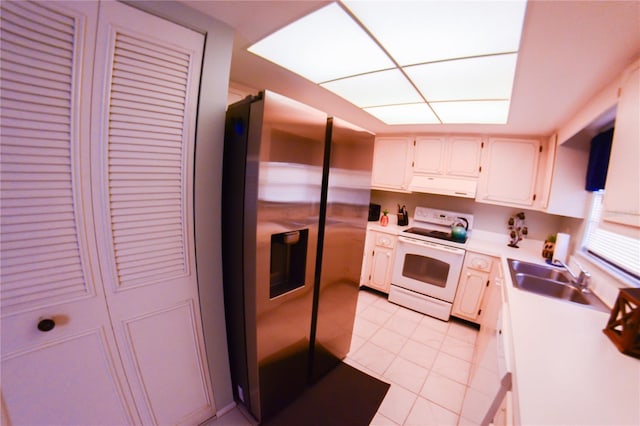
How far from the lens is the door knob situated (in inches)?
31.1

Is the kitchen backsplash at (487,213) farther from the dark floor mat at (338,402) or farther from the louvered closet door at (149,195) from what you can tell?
the louvered closet door at (149,195)

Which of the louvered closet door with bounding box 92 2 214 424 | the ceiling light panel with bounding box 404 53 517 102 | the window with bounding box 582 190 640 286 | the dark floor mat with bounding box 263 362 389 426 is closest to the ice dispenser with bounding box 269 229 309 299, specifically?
the louvered closet door with bounding box 92 2 214 424

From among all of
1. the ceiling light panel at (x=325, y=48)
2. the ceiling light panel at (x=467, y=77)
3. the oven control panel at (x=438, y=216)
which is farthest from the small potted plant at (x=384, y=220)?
the ceiling light panel at (x=325, y=48)

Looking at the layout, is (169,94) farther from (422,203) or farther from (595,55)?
(422,203)

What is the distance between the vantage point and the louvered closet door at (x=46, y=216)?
714 mm

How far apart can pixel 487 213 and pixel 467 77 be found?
2.14m

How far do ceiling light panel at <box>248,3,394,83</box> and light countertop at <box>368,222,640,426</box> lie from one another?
5.02ft

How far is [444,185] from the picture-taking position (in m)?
2.74

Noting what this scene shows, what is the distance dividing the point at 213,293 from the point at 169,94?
1027 millimetres

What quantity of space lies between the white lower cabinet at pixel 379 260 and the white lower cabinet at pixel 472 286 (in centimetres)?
79

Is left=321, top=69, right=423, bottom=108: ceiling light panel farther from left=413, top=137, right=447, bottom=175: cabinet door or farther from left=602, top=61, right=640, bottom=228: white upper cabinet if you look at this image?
left=413, top=137, right=447, bottom=175: cabinet door

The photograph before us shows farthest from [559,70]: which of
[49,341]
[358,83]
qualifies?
[49,341]

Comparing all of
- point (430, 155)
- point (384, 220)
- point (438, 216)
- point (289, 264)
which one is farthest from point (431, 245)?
point (289, 264)

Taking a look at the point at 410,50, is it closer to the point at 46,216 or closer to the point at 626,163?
the point at 626,163
